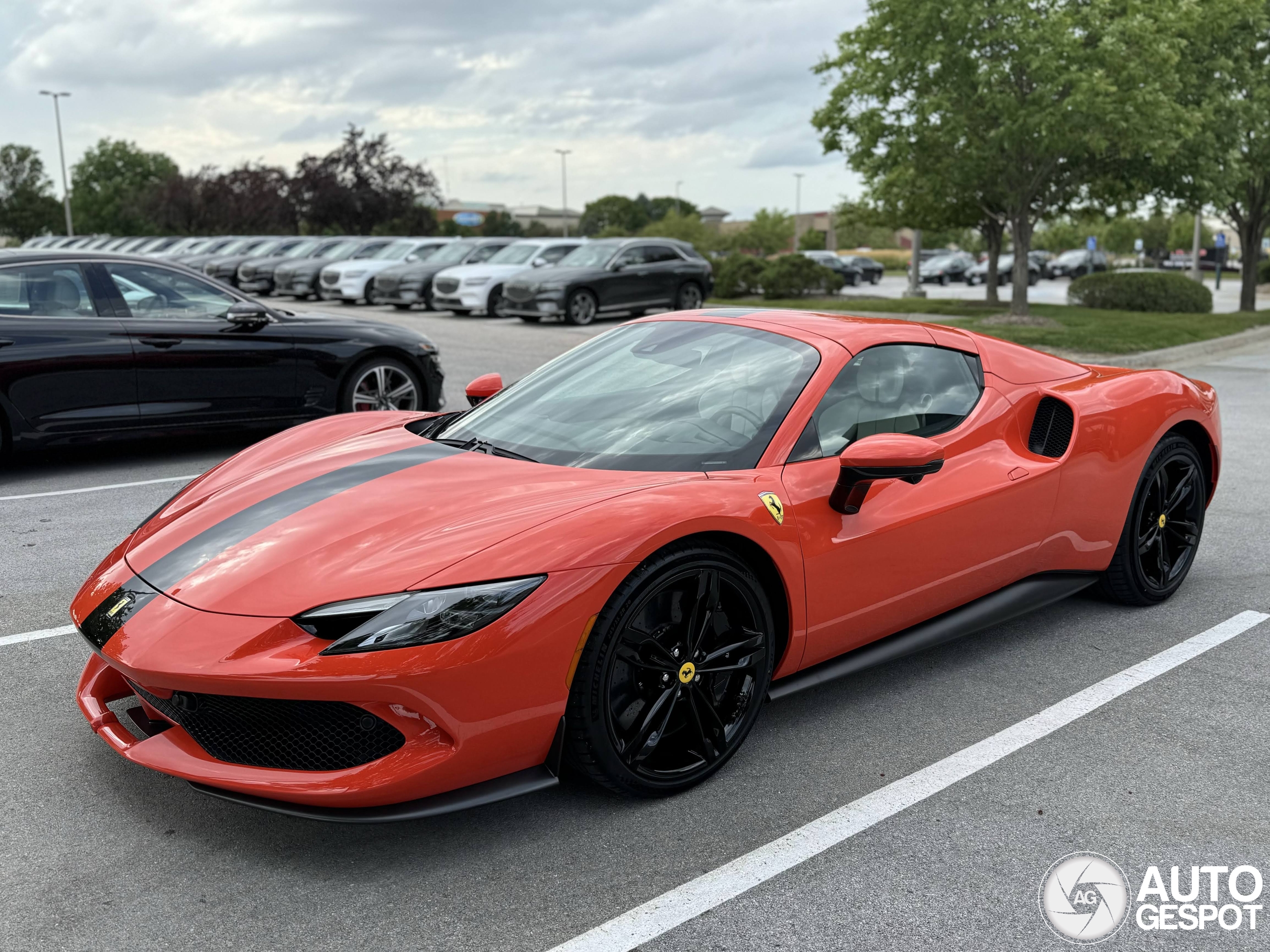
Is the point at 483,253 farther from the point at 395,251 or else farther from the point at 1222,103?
the point at 1222,103

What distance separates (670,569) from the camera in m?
3.01

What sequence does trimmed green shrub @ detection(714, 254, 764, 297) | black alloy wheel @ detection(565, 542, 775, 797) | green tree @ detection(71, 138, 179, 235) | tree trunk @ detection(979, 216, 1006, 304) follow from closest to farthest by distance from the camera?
black alloy wheel @ detection(565, 542, 775, 797), tree trunk @ detection(979, 216, 1006, 304), trimmed green shrub @ detection(714, 254, 764, 297), green tree @ detection(71, 138, 179, 235)

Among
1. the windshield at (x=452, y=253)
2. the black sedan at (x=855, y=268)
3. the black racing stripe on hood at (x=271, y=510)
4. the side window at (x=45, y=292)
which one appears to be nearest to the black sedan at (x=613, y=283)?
the windshield at (x=452, y=253)

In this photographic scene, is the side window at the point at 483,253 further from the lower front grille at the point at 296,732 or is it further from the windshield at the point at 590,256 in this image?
the lower front grille at the point at 296,732

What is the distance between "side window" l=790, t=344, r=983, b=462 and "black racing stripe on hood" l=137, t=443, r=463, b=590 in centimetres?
A: 118

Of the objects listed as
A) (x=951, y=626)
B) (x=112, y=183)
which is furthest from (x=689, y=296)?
(x=112, y=183)

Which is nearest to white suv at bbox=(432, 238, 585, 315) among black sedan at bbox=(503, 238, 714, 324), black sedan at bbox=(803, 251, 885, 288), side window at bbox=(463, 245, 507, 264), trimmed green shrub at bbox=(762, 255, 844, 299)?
black sedan at bbox=(503, 238, 714, 324)

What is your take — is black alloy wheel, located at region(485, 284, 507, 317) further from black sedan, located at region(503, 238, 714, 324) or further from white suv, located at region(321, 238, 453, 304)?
white suv, located at region(321, 238, 453, 304)

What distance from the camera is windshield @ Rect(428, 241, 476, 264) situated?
1041 inches

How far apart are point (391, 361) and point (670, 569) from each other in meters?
6.11

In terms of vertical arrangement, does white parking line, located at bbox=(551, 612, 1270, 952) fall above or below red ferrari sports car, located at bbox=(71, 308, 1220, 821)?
below

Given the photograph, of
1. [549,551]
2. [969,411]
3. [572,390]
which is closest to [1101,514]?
[969,411]

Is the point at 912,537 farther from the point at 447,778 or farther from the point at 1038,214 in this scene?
the point at 1038,214

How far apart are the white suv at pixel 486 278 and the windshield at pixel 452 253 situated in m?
1.67
